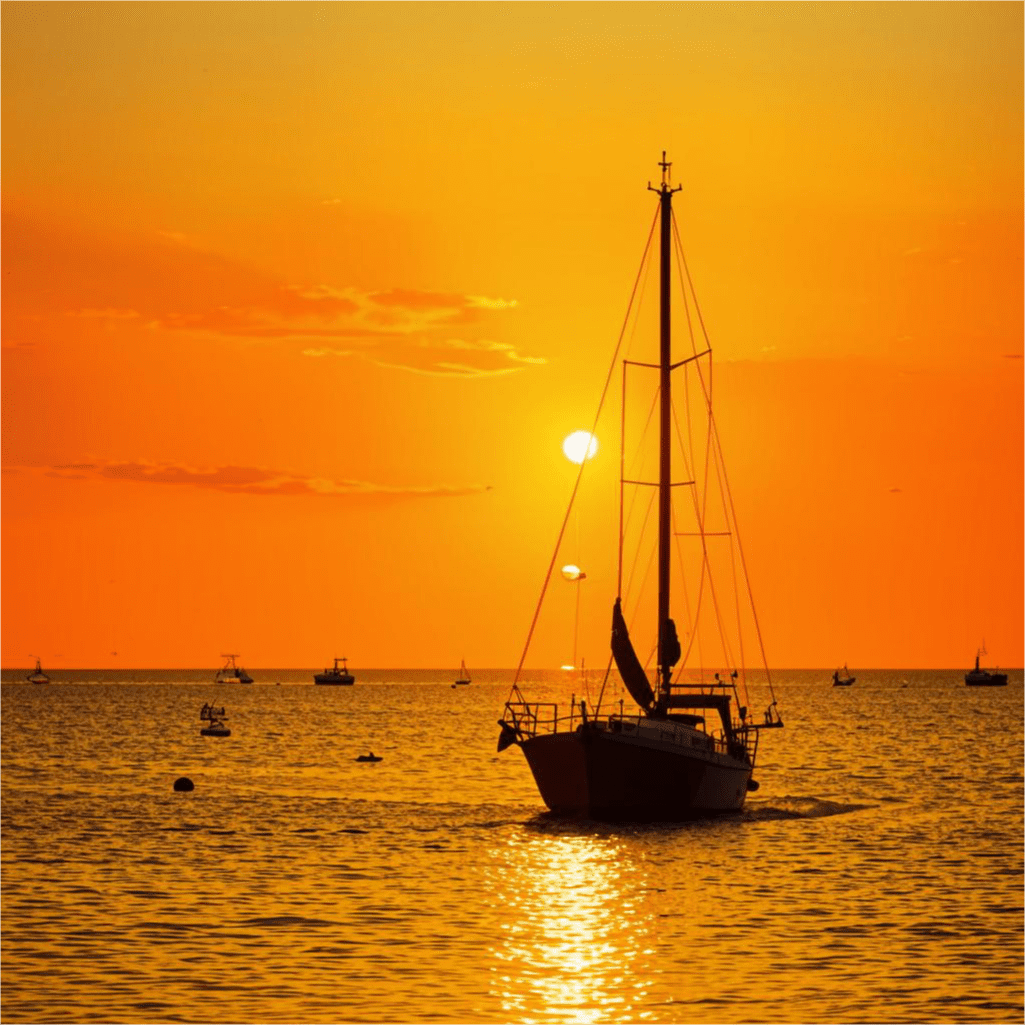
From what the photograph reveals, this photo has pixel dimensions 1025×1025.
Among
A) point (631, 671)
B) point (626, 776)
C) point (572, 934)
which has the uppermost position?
point (631, 671)

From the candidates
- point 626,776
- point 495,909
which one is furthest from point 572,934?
point 626,776

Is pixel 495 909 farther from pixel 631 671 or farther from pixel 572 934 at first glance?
pixel 631 671

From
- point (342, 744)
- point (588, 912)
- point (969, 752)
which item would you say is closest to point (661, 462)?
point (588, 912)

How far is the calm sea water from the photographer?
33.3m

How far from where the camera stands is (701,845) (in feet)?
195

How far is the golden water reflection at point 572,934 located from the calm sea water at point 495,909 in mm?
100

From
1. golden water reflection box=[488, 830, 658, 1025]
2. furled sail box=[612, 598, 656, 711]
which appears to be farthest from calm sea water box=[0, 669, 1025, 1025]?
furled sail box=[612, 598, 656, 711]

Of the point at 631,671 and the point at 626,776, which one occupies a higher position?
the point at 631,671

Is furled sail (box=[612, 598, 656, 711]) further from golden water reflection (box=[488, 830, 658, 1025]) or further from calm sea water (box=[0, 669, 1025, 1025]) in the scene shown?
golden water reflection (box=[488, 830, 658, 1025])

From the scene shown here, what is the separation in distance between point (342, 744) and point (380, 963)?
114 meters

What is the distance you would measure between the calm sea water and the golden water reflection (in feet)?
0.33

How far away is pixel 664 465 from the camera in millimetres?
70062

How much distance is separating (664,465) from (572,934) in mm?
31368

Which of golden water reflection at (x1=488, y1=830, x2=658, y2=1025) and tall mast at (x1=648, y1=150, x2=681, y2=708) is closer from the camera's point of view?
golden water reflection at (x1=488, y1=830, x2=658, y2=1025)
